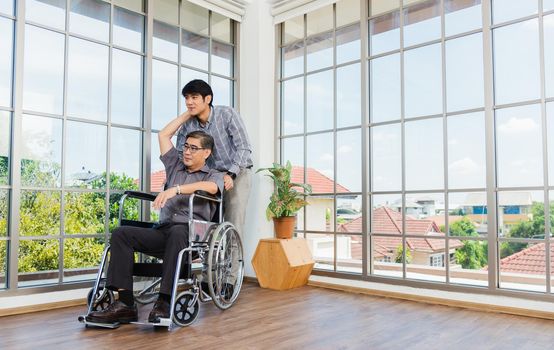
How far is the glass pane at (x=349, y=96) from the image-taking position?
12.4 ft

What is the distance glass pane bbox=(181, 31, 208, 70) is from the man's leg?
73.4 inches

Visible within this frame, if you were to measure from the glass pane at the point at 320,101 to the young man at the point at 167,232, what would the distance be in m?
1.44

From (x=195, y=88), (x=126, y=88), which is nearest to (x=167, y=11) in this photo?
(x=126, y=88)

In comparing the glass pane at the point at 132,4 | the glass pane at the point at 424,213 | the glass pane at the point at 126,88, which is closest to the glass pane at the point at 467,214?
the glass pane at the point at 424,213

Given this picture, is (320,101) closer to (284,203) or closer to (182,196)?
(284,203)

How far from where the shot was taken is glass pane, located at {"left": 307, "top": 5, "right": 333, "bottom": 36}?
403 centimetres

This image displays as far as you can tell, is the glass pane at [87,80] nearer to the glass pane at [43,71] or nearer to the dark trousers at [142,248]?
the glass pane at [43,71]

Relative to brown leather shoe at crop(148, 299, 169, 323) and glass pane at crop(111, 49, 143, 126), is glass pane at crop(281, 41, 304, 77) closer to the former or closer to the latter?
glass pane at crop(111, 49, 143, 126)

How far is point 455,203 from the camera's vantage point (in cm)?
320

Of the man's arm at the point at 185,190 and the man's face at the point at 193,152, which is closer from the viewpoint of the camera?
the man's arm at the point at 185,190

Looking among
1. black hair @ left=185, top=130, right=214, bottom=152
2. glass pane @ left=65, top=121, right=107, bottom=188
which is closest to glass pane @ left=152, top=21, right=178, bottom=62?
glass pane @ left=65, top=121, right=107, bottom=188

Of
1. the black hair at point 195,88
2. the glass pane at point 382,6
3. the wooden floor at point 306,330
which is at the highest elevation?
the glass pane at point 382,6

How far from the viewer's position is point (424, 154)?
338cm

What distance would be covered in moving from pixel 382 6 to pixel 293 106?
1151mm
